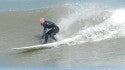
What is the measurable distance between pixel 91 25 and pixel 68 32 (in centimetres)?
174

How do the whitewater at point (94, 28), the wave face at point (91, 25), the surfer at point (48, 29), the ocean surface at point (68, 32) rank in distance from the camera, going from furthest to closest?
the wave face at point (91, 25), the whitewater at point (94, 28), the surfer at point (48, 29), the ocean surface at point (68, 32)

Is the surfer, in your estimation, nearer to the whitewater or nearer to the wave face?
the whitewater

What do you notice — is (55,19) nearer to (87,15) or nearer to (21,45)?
(87,15)

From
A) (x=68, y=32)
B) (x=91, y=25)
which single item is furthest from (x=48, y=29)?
(x=91, y=25)

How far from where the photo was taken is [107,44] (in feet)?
79.4

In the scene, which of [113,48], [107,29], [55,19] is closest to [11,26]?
[55,19]

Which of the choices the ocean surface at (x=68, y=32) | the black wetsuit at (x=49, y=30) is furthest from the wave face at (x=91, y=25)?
the black wetsuit at (x=49, y=30)

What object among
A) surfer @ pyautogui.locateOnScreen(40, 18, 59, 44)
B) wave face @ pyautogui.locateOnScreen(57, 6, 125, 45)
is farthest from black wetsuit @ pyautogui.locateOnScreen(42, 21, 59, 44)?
wave face @ pyautogui.locateOnScreen(57, 6, 125, 45)

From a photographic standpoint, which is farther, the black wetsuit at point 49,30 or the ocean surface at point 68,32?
the black wetsuit at point 49,30

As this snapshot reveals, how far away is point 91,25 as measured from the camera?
1077 inches

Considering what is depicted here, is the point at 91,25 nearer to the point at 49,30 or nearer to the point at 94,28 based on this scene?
the point at 94,28

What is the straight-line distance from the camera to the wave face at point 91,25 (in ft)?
83.0

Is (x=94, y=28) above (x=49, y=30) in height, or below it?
below

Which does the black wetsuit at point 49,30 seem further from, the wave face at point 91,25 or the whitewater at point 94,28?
the wave face at point 91,25
